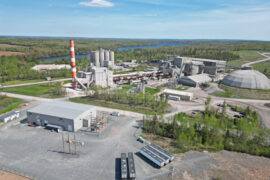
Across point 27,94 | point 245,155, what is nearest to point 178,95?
point 245,155

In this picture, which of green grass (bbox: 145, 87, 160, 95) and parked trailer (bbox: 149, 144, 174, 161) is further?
green grass (bbox: 145, 87, 160, 95)

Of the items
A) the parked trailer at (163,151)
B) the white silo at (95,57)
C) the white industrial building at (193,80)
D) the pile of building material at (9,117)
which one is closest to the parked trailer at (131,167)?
the parked trailer at (163,151)

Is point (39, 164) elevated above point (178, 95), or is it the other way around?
point (178, 95)

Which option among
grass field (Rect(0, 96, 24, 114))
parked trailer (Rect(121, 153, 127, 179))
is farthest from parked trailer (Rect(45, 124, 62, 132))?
grass field (Rect(0, 96, 24, 114))

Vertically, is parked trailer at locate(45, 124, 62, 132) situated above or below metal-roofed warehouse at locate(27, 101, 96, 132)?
below

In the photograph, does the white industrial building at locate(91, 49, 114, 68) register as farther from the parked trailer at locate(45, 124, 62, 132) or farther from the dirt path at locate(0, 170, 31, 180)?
the dirt path at locate(0, 170, 31, 180)

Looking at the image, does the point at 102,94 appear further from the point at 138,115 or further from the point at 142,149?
the point at 142,149
